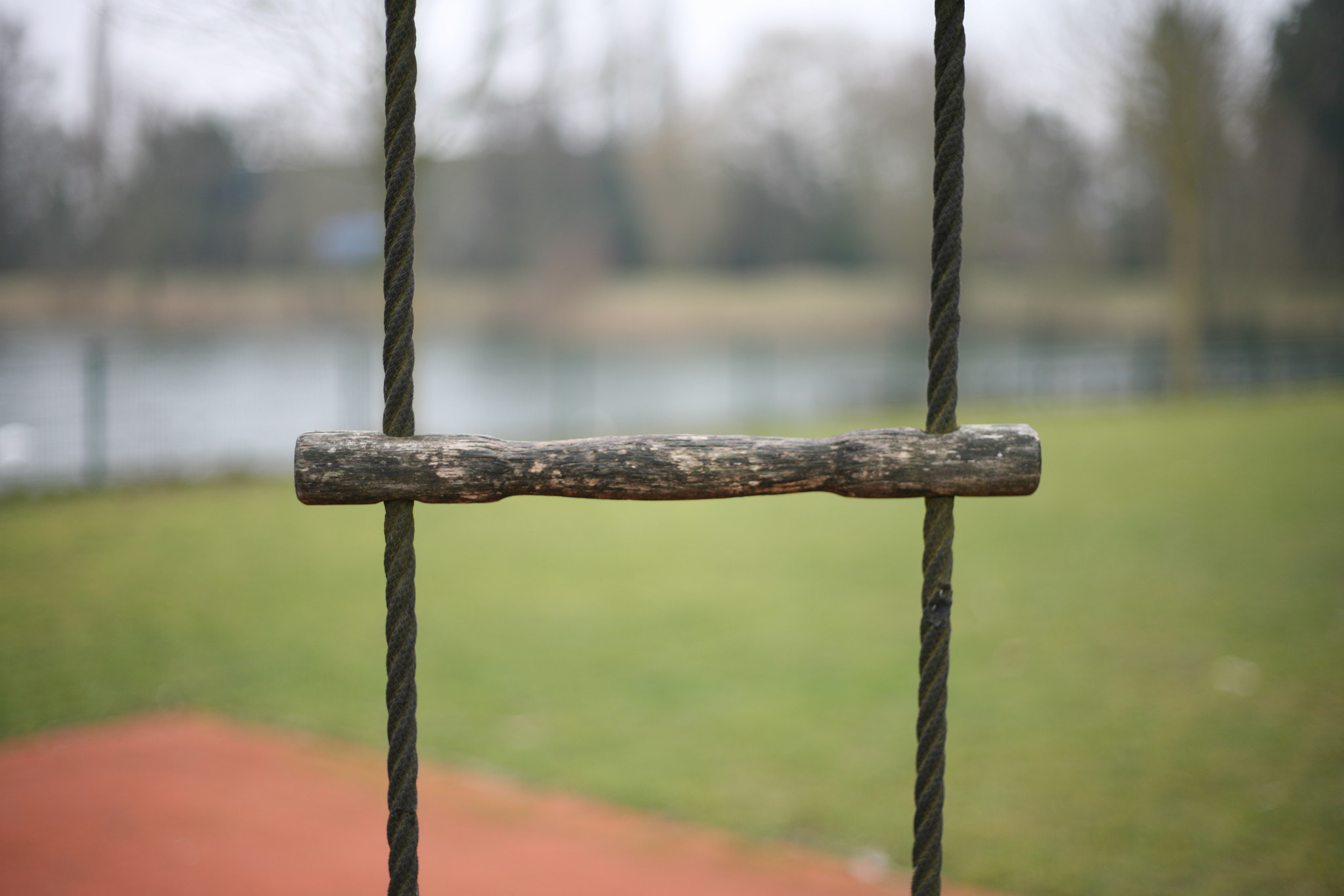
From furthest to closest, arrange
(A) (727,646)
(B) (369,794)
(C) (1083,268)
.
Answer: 1. (C) (1083,268)
2. (A) (727,646)
3. (B) (369,794)

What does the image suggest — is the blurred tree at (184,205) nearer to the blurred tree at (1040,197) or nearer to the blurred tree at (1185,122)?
the blurred tree at (1185,122)

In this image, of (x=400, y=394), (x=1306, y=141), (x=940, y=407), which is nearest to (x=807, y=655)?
(x=940, y=407)

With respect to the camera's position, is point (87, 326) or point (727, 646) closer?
point (727, 646)

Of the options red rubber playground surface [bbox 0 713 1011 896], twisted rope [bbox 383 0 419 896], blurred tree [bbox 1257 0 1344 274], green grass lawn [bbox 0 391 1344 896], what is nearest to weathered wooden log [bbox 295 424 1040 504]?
twisted rope [bbox 383 0 419 896]

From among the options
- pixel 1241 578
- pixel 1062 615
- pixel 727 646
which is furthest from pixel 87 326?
pixel 1241 578

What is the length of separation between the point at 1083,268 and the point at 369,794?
25.6m

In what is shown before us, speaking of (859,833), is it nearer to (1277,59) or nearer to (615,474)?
(615,474)

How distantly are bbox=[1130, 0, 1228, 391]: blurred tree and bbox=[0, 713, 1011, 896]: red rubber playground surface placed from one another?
52.1ft

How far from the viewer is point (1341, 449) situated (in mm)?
10078

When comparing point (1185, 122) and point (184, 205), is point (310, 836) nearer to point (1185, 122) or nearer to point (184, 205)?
point (184, 205)

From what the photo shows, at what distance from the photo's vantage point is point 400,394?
1.22 m

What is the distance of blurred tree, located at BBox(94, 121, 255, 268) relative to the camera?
12914 millimetres

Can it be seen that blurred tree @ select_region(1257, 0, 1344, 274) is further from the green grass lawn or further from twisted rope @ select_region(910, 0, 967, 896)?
twisted rope @ select_region(910, 0, 967, 896)

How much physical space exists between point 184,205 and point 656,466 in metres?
16.8
